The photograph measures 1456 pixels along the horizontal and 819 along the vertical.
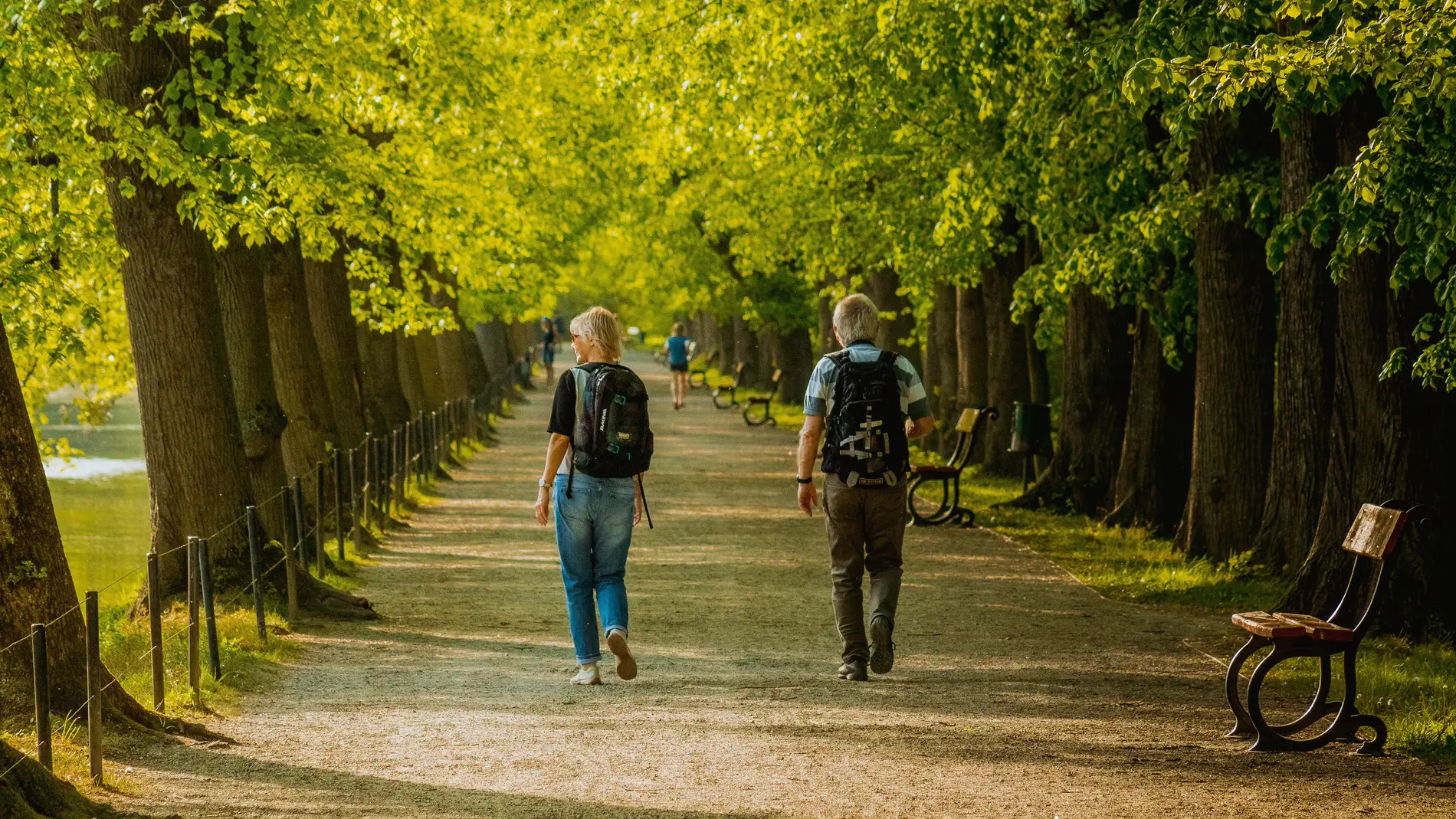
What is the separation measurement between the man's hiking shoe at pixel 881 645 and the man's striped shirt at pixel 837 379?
1096mm

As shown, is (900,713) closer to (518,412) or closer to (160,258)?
(160,258)

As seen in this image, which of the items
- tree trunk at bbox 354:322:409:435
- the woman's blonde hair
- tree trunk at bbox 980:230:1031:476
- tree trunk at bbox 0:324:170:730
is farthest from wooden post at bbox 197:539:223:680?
tree trunk at bbox 980:230:1031:476

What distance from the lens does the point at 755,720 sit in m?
8.27

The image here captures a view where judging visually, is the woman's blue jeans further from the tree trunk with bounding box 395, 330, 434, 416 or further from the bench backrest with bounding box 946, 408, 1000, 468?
the tree trunk with bounding box 395, 330, 434, 416

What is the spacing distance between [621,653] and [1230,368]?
7.43m

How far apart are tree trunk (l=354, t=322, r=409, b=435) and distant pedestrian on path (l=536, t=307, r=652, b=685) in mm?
14629

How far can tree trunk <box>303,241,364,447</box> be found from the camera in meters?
19.9

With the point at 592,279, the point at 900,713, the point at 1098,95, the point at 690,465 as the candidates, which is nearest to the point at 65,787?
the point at 900,713

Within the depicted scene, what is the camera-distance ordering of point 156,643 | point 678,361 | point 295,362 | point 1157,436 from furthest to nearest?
point 678,361 → point 1157,436 → point 295,362 → point 156,643

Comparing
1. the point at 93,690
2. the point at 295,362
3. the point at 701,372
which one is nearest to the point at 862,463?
the point at 93,690

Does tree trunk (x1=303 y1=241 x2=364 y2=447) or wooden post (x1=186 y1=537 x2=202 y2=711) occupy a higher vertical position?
tree trunk (x1=303 y1=241 x2=364 y2=447)

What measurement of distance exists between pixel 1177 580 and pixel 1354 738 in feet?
19.7

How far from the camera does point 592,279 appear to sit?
83.3 m

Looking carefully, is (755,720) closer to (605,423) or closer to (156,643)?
(605,423)
